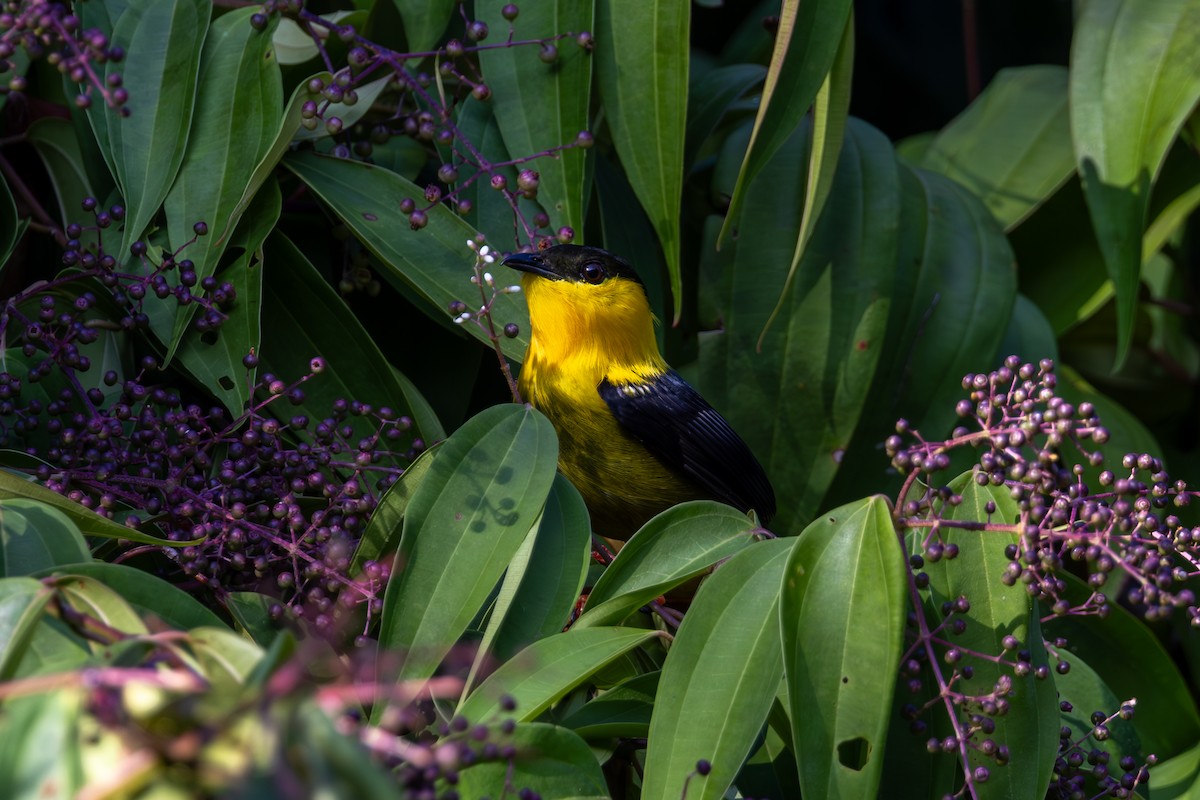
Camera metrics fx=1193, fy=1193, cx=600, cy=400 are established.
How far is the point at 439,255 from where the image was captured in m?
2.02

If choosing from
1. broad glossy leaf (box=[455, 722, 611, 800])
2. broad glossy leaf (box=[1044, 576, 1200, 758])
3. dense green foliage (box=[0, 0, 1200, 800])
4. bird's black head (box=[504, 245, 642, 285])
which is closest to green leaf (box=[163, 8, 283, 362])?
dense green foliage (box=[0, 0, 1200, 800])

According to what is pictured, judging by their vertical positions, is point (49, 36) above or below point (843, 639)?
above

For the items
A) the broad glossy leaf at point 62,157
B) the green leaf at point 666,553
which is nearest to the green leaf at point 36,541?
the green leaf at point 666,553

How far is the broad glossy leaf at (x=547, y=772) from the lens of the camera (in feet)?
4.28

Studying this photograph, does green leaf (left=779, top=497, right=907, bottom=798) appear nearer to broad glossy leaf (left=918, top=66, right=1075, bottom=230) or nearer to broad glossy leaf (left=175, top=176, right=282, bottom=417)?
broad glossy leaf (left=175, top=176, right=282, bottom=417)

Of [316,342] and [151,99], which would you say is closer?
[151,99]

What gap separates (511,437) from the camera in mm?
1608

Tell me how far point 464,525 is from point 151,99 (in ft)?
3.09

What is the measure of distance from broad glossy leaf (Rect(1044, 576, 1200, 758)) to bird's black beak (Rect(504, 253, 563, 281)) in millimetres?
1221

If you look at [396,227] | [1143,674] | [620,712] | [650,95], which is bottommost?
[1143,674]

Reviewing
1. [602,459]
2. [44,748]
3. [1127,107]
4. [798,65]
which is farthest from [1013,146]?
[44,748]

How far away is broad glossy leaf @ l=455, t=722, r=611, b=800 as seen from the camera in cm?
131

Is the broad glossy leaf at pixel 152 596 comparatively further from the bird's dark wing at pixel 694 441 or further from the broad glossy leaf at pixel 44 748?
the bird's dark wing at pixel 694 441

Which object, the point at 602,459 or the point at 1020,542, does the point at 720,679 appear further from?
the point at 602,459
